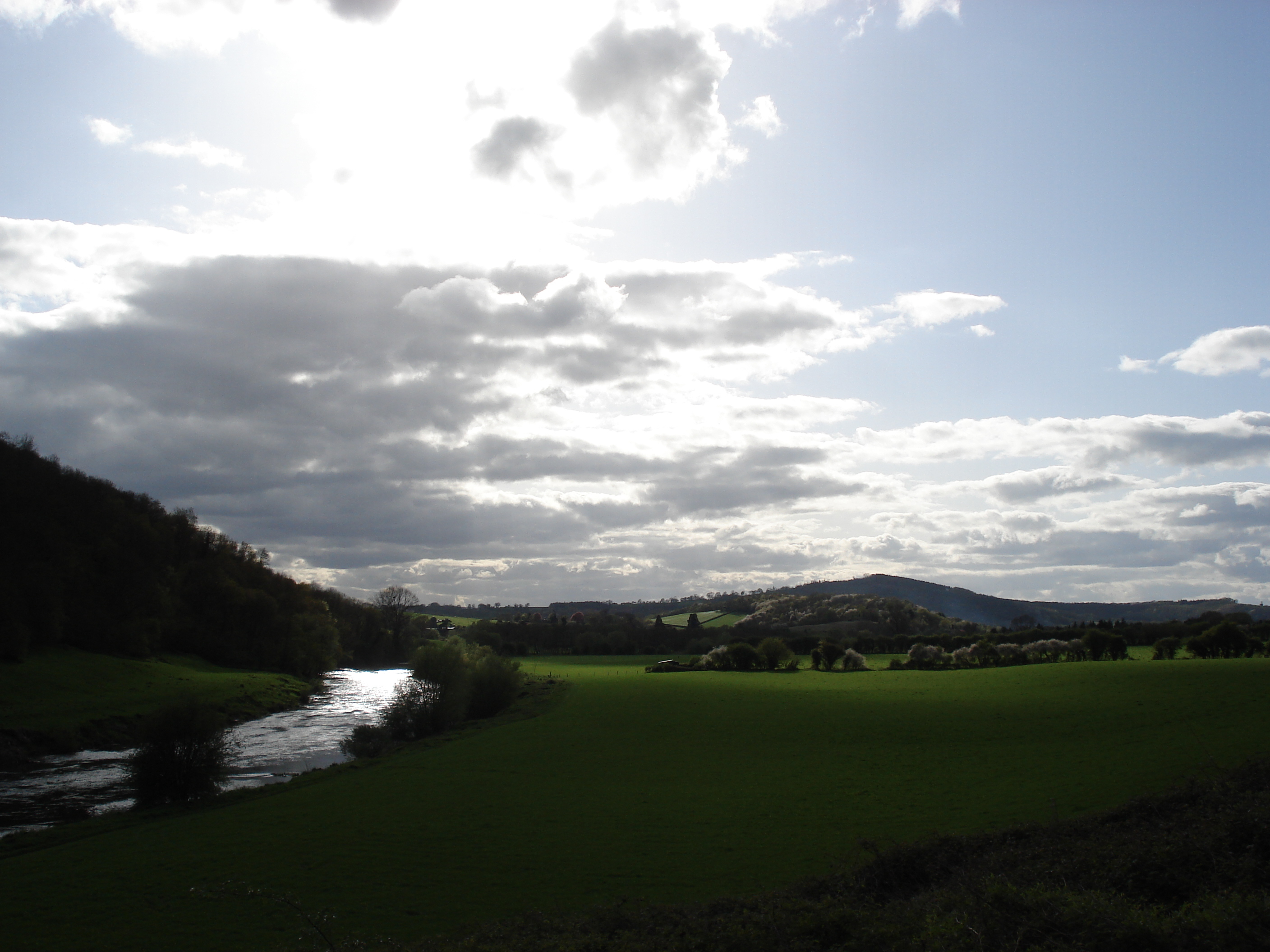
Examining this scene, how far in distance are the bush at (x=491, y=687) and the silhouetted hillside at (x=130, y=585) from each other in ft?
109

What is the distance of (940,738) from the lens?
40375 millimetres

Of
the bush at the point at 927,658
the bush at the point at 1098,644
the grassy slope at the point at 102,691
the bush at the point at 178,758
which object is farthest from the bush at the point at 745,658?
the bush at the point at 178,758

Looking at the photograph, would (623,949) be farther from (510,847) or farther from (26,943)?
(26,943)

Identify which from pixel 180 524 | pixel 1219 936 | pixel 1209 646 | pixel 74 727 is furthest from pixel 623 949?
pixel 180 524

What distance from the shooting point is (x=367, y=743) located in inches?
1737

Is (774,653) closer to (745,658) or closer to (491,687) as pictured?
(745,658)

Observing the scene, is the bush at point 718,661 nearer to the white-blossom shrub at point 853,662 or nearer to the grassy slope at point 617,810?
the white-blossom shrub at point 853,662

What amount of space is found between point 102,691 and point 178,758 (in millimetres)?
32458

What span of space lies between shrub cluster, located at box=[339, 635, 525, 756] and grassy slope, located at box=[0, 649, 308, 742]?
10.8 m

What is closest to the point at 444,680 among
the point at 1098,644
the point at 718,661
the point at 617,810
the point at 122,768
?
the point at 122,768

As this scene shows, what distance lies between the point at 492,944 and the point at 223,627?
9449cm

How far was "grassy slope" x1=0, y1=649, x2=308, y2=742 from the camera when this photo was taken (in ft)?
155

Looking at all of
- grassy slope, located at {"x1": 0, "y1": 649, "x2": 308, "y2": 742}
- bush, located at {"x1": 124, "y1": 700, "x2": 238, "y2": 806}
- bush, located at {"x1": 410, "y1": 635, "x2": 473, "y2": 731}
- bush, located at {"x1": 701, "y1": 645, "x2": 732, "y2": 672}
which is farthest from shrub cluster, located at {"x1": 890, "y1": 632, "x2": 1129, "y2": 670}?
bush, located at {"x1": 124, "y1": 700, "x2": 238, "y2": 806}

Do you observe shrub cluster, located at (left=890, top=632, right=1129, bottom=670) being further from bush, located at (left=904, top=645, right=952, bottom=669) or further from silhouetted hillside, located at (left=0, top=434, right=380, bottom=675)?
silhouetted hillside, located at (left=0, top=434, right=380, bottom=675)
